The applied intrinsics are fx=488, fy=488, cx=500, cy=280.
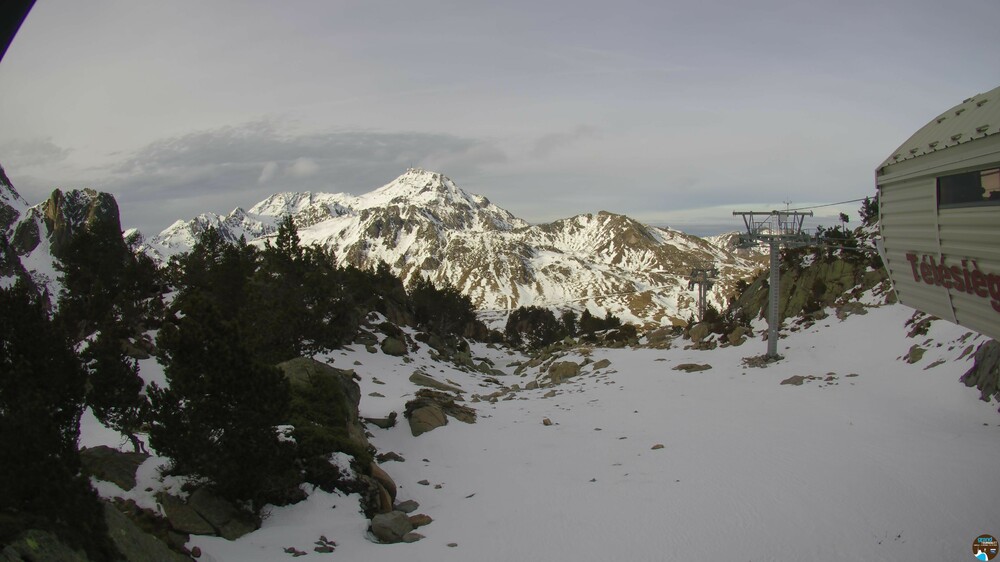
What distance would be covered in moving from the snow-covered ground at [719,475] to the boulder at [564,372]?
1465 centimetres

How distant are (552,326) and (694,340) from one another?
64914mm

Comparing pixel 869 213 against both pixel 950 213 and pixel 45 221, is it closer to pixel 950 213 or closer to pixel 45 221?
pixel 950 213

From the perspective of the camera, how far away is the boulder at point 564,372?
41.3 meters

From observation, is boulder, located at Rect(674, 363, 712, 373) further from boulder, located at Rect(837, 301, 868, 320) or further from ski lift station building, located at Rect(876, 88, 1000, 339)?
ski lift station building, located at Rect(876, 88, 1000, 339)

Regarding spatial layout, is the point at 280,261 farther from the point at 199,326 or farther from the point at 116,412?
the point at 199,326

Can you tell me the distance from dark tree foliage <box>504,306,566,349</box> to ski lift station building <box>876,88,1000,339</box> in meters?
89.2

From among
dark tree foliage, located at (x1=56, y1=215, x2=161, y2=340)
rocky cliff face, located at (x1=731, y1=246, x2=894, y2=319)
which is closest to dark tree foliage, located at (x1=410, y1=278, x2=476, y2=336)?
rocky cliff face, located at (x1=731, y1=246, x2=894, y2=319)

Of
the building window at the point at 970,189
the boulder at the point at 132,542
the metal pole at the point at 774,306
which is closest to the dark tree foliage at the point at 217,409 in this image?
the boulder at the point at 132,542

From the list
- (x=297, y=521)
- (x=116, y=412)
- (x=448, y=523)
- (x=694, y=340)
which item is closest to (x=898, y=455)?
(x=448, y=523)

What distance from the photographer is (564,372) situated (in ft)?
139

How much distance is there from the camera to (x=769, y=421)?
18016 mm

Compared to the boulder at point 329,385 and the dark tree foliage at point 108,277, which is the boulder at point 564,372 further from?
the dark tree foliage at point 108,277

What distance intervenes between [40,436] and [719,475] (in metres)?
14.2

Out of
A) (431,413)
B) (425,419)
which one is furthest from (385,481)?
(431,413)
